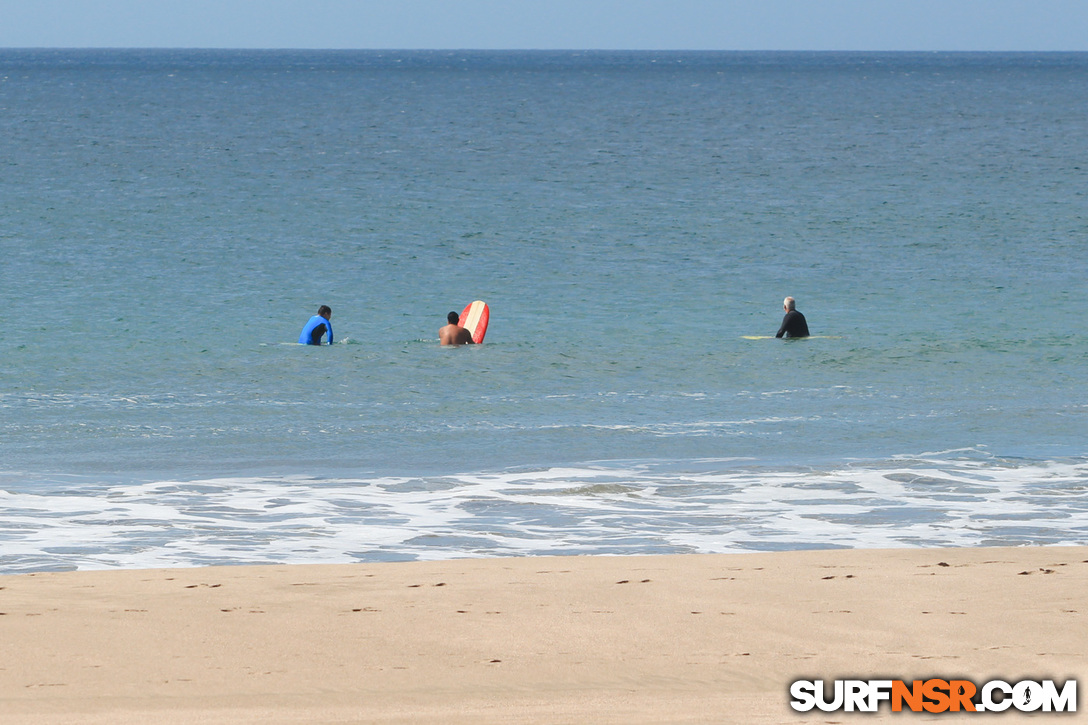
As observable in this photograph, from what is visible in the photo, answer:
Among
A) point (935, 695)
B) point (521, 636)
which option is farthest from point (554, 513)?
point (935, 695)

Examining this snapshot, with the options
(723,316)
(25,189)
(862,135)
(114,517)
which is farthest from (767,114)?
(114,517)

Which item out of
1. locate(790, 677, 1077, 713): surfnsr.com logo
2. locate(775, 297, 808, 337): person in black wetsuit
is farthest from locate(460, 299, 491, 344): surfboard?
locate(790, 677, 1077, 713): surfnsr.com logo

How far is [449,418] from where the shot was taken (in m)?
17.5

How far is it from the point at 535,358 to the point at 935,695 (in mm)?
15924

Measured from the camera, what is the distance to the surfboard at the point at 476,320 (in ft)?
78.1

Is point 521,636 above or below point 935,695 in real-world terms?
above

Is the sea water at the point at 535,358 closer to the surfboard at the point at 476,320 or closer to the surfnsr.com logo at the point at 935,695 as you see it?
the surfboard at the point at 476,320

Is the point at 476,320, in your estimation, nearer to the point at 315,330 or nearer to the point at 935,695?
the point at 315,330

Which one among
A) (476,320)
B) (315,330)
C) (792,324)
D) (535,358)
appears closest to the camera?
(535,358)

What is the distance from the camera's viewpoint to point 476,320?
2406cm

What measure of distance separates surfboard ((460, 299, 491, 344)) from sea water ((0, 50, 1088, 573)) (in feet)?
1.67

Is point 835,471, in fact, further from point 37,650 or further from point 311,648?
point 37,650

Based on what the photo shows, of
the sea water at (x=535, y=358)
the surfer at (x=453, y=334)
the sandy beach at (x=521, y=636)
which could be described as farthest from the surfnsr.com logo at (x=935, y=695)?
the surfer at (x=453, y=334)

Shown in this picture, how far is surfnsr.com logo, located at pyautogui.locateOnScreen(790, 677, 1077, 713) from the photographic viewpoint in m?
6.36
